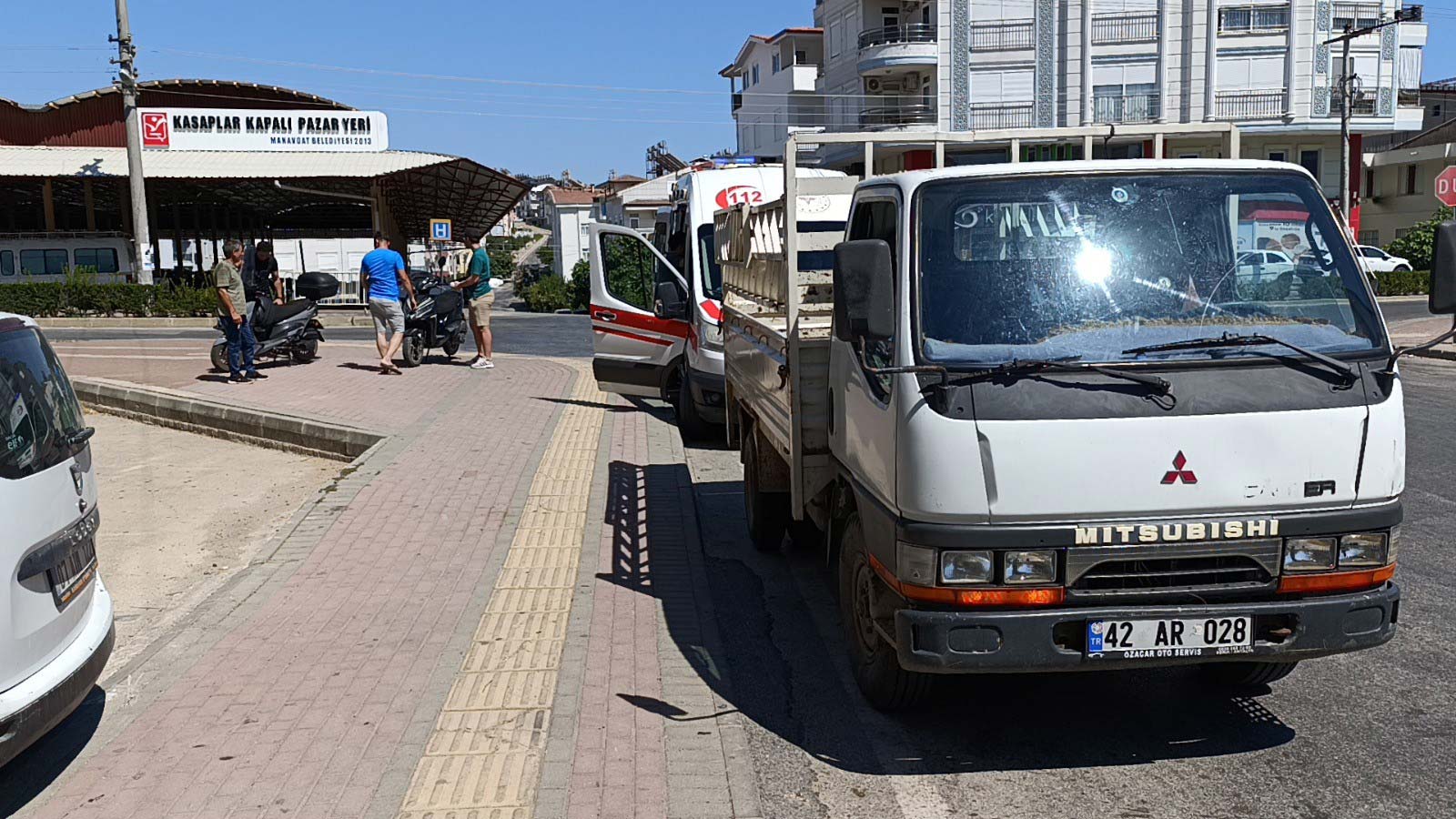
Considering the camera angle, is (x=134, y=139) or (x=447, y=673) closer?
(x=447, y=673)

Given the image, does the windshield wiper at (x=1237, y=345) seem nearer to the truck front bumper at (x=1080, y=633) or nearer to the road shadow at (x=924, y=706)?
the truck front bumper at (x=1080, y=633)

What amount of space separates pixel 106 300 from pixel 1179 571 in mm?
32567

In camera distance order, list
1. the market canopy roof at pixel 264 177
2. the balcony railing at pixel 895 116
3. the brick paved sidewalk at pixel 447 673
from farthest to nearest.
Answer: the balcony railing at pixel 895 116 < the market canopy roof at pixel 264 177 < the brick paved sidewalk at pixel 447 673

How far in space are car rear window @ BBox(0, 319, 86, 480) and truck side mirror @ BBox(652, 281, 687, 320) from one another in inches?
265

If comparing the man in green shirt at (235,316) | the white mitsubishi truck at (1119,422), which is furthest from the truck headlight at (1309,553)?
the man in green shirt at (235,316)

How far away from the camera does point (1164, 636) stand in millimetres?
4379

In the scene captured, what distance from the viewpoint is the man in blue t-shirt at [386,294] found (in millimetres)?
16906

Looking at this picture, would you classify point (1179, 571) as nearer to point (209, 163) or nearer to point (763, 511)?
point (763, 511)

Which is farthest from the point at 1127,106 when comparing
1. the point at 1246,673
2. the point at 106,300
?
the point at 1246,673

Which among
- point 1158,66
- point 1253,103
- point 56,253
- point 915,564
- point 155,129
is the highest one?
point 1158,66

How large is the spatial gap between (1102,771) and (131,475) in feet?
34.9

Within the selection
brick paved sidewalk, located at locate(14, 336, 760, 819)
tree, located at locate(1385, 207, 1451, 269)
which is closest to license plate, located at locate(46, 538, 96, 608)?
brick paved sidewalk, located at locate(14, 336, 760, 819)

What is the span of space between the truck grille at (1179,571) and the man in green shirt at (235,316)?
13050 mm

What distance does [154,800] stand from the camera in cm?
450
